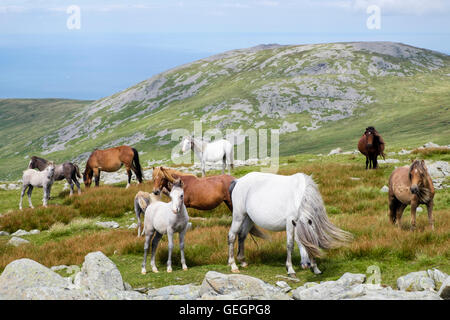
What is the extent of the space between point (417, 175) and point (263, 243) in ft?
15.2

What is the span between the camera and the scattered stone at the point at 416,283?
261 inches

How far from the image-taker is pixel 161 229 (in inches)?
379

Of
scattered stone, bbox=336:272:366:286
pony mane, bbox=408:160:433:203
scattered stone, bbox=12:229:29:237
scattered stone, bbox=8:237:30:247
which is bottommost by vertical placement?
scattered stone, bbox=12:229:29:237

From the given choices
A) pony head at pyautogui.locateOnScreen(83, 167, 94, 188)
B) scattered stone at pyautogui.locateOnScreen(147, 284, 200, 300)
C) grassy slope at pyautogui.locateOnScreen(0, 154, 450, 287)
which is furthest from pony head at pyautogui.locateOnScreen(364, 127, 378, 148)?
pony head at pyautogui.locateOnScreen(83, 167, 94, 188)

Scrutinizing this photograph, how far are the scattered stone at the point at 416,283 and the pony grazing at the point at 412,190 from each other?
3.68 metres

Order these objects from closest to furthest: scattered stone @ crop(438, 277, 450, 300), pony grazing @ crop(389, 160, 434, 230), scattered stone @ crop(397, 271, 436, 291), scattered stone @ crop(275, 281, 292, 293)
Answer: scattered stone @ crop(438, 277, 450, 300) → scattered stone @ crop(397, 271, 436, 291) → scattered stone @ crop(275, 281, 292, 293) → pony grazing @ crop(389, 160, 434, 230)

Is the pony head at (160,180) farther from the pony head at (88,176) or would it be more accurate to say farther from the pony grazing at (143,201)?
the pony head at (88,176)

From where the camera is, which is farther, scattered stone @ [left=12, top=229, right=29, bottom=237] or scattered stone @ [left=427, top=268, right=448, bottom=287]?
scattered stone @ [left=12, top=229, right=29, bottom=237]

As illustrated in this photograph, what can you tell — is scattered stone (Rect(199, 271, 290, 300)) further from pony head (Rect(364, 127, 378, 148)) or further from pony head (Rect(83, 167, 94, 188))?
pony head (Rect(83, 167, 94, 188))

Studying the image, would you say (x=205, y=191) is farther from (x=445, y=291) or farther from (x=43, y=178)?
(x=43, y=178)

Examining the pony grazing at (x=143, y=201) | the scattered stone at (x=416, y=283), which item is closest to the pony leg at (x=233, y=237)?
the scattered stone at (x=416, y=283)

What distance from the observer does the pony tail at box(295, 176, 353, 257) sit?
831 centimetres
